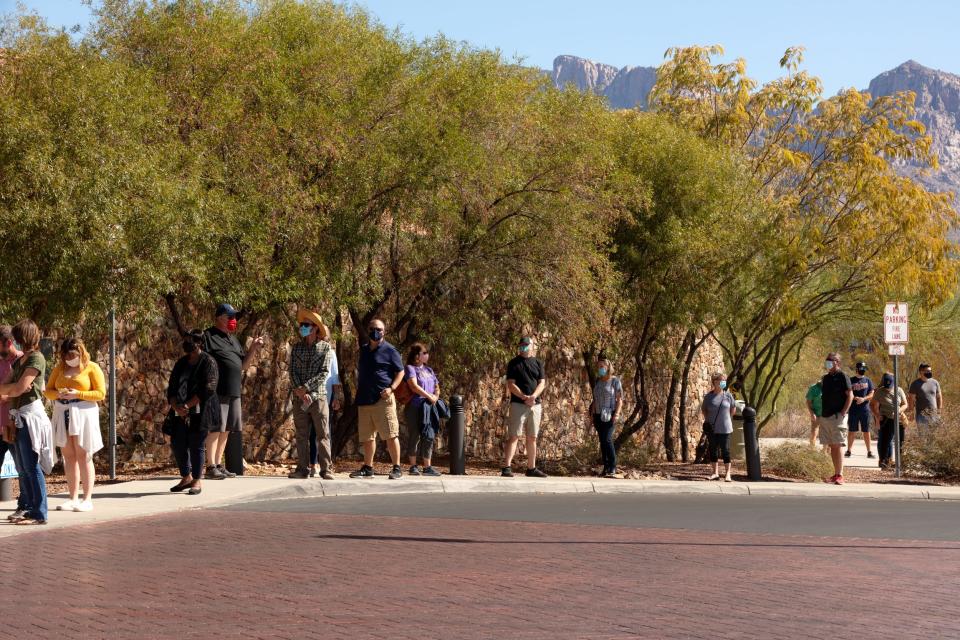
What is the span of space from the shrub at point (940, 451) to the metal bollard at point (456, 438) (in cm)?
742

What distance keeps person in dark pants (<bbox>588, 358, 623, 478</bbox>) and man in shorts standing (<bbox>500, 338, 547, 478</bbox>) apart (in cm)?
125

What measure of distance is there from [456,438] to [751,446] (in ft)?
14.7

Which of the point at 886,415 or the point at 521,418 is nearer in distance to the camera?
the point at 521,418

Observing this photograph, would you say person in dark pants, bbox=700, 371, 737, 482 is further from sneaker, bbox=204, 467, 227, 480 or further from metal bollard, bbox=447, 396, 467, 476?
sneaker, bbox=204, 467, 227, 480

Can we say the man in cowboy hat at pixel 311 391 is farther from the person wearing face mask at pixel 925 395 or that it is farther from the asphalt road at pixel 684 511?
the person wearing face mask at pixel 925 395

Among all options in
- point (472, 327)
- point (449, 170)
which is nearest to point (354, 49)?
point (449, 170)

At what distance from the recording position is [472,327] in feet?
65.1

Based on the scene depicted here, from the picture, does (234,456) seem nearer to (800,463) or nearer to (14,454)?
(14,454)

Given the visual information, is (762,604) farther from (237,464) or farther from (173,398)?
Result: (237,464)

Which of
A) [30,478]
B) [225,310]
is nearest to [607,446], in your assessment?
[225,310]

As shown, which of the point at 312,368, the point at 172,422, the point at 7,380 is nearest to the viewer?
the point at 7,380

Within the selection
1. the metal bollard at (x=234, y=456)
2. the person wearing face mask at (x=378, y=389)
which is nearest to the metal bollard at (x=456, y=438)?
the person wearing face mask at (x=378, y=389)

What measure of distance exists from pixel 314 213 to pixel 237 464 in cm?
364

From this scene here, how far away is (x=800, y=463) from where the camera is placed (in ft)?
65.6
